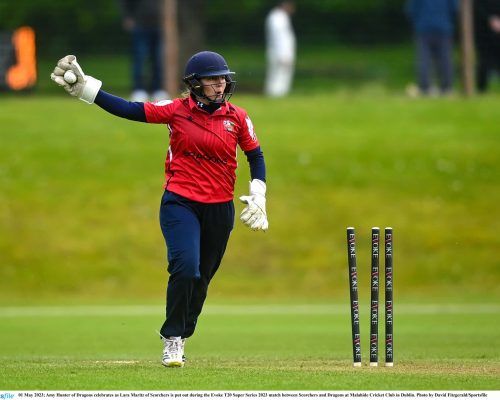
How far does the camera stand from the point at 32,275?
1925cm

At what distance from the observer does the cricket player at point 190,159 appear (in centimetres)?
945

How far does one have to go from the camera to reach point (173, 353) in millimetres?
9523

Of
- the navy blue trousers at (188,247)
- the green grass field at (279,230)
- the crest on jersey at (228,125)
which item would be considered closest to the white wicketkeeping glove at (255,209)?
the navy blue trousers at (188,247)

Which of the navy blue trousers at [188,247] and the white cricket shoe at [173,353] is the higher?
the navy blue trousers at [188,247]

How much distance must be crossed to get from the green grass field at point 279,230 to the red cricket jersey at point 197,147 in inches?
81.2

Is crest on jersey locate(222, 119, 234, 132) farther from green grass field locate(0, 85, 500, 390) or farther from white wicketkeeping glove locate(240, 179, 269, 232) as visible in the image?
green grass field locate(0, 85, 500, 390)

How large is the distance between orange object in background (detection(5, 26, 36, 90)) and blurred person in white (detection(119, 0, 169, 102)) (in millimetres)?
1892

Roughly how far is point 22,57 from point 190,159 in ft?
49.1

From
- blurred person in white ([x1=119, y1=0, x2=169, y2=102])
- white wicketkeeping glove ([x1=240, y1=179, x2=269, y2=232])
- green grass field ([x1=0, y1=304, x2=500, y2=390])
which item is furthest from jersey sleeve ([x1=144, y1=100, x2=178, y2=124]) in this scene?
blurred person in white ([x1=119, y1=0, x2=169, y2=102])

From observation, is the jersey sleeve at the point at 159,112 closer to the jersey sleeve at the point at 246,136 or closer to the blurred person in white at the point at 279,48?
the jersey sleeve at the point at 246,136

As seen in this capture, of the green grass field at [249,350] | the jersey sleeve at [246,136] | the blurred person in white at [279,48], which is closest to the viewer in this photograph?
the green grass field at [249,350]

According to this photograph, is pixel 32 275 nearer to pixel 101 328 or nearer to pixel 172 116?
pixel 101 328

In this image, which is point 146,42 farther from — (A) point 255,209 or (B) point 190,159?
(B) point 190,159

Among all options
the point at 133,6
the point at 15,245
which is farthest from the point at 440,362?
the point at 133,6
